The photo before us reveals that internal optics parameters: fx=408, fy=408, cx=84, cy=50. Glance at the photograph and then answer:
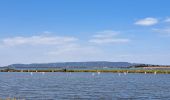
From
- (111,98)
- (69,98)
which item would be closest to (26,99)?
(69,98)

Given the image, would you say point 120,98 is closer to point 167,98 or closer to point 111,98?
point 111,98

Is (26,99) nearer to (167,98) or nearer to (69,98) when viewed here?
(69,98)

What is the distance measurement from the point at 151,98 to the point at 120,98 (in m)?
4.69

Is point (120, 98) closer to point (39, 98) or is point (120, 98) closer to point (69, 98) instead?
point (69, 98)

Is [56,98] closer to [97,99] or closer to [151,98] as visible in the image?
[97,99]

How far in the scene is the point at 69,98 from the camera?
59.9 m

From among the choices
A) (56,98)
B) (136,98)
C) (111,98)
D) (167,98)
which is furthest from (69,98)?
(167,98)

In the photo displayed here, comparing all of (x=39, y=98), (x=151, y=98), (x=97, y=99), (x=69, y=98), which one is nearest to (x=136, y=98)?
(x=151, y=98)

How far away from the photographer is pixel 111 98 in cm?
5922

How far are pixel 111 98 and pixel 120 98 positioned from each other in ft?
4.36

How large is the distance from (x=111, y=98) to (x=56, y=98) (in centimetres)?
806

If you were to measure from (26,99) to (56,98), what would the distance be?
4.73 metres

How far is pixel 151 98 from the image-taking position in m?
60.1

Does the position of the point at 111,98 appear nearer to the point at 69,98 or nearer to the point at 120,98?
the point at 120,98
